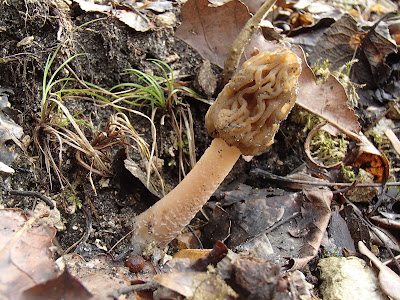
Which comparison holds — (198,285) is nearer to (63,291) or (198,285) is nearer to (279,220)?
(63,291)

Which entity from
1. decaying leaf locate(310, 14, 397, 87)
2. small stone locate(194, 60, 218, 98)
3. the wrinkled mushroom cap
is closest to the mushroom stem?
the wrinkled mushroom cap

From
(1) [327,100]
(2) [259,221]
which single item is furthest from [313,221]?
(1) [327,100]

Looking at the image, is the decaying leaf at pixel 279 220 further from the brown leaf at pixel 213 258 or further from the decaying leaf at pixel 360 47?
the decaying leaf at pixel 360 47

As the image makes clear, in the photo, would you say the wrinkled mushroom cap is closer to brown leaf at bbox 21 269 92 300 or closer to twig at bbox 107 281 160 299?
twig at bbox 107 281 160 299

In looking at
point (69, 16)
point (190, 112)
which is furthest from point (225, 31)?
point (69, 16)

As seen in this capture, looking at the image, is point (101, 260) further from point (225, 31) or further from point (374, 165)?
point (374, 165)
